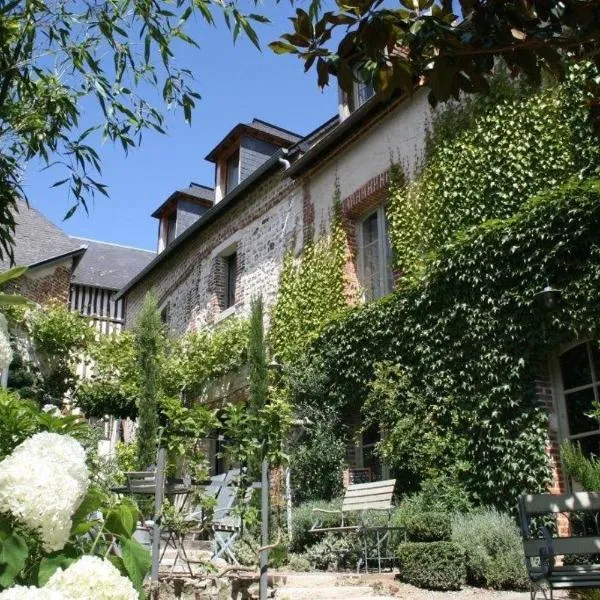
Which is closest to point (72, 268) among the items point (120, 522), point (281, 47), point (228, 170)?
point (228, 170)

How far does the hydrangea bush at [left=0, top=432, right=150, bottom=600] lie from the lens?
120cm

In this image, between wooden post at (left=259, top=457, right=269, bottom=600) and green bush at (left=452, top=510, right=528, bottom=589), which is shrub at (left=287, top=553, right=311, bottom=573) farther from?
wooden post at (left=259, top=457, right=269, bottom=600)

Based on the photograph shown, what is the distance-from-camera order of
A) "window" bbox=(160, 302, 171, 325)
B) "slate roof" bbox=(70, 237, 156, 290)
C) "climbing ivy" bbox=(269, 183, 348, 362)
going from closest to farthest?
"climbing ivy" bbox=(269, 183, 348, 362) → "window" bbox=(160, 302, 171, 325) → "slate roof" bbox=(70, 237, 156, 290)

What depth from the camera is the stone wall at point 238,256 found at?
11430 millimetres

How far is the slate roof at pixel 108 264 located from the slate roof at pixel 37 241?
3.62 feet

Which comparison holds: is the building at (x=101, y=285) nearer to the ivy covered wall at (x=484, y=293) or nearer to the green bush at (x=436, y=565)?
the ivy covered wall at (x=484, y=293)

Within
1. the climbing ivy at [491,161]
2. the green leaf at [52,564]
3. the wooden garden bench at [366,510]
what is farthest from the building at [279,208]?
the green leaf at [52,564]

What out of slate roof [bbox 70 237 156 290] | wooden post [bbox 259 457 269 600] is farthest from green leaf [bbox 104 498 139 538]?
slate roof [bbox 70 237 156 290]

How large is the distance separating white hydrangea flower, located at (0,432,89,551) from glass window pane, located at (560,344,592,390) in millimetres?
6217

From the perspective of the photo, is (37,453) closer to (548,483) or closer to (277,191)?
(548,483)

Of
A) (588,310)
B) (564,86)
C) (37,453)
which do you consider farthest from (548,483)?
(37,453)

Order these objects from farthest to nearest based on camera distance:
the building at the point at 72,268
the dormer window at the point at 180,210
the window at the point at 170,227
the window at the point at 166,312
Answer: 1. the window at the point at 170,227
2. the dormer window at the point at 180,210
3. the building at the point at 72,268
4. the window at the point at 166,312

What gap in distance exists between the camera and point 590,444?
6562 mm

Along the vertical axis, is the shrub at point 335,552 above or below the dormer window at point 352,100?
below
